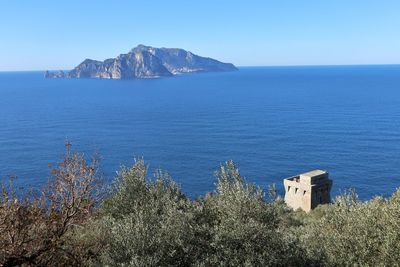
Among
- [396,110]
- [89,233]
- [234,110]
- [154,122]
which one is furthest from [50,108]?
[89,233]

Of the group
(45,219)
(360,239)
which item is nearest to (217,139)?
(360,239)

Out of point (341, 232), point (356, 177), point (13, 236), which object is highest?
point (13, 236)

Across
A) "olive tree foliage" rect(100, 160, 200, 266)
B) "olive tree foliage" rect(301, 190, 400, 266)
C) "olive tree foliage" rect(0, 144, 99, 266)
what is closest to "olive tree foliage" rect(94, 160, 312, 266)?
"olive tree foliage" rect(100, 160, 200, 266)

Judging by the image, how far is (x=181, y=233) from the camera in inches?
742

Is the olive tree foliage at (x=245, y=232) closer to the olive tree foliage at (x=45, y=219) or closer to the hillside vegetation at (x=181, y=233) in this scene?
the hillside vegetation at (x=181, y=233)

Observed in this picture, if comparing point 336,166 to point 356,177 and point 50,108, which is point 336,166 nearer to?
point 356,177

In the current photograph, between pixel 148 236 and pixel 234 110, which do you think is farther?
pixel 234 110

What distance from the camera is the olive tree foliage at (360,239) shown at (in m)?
19.4

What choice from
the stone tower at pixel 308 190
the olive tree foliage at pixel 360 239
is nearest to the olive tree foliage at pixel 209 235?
the olive tree foliage at pixel 360 239

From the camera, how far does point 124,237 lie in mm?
17859

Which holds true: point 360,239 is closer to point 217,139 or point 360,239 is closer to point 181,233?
point 181,233

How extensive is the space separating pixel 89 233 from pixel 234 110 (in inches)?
5577

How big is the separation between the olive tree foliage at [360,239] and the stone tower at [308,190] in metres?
32.9

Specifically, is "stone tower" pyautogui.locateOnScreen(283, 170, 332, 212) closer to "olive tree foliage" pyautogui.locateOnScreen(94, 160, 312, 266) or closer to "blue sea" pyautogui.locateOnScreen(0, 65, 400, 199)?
"blue sea" pyautogui.locateOnScreen(0, 65, 400, 199)
